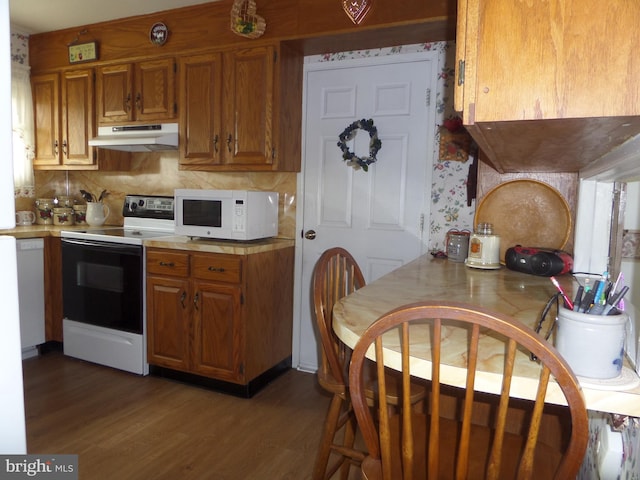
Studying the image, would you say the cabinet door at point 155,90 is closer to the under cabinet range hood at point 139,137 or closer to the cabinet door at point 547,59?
the under cabinet range hood at point 139,137

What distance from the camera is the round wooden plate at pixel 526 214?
2002 mm

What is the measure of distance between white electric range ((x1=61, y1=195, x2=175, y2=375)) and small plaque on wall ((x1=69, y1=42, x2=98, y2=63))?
131cm

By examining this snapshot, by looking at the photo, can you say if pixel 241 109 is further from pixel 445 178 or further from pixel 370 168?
pixel 445 178

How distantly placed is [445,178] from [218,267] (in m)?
1.45

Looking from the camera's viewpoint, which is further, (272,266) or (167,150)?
(167,150)

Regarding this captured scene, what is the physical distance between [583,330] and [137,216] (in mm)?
3349

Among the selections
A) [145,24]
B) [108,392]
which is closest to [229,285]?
[108,392]

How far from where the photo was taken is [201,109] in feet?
9.54

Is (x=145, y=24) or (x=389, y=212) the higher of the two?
(x=145, y=24)

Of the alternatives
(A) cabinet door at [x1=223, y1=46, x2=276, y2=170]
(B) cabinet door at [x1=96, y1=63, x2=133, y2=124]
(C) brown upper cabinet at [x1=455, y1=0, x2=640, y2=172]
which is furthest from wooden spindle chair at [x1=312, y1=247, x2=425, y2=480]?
(B) cabinet door at [x1=96, y1=63, x2=133, y2=124]

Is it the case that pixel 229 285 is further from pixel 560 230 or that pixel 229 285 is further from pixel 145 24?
pixel 145 24

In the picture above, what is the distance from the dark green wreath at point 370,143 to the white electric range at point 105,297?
1.41m

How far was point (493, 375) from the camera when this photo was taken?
2.68 feet

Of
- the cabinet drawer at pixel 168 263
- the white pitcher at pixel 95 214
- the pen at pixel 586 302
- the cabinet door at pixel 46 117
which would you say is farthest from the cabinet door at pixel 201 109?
the pen at pixel 586 302
